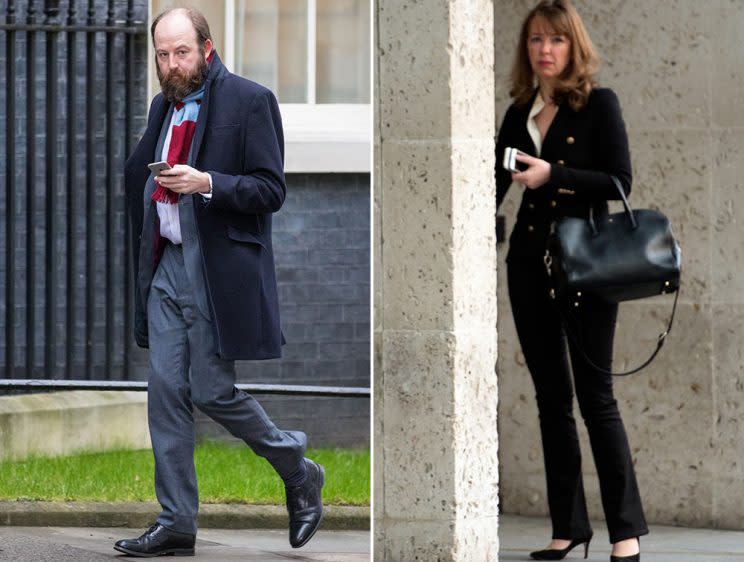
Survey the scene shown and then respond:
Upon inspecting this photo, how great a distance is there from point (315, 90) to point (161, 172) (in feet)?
2.23

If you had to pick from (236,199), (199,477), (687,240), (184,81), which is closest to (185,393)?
(199,477)

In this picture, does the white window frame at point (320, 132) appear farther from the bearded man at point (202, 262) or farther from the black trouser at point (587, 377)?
the black trouser at point (587, 377)

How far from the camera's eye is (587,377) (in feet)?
16.9

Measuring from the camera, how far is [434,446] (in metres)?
4.68

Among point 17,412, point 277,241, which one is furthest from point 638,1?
point 17,412

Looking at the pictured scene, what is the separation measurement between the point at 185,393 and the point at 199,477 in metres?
0.29

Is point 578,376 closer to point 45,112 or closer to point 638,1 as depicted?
point 638,1

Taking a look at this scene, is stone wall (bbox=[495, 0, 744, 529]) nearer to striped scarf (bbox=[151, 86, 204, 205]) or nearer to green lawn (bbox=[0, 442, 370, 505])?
green lawn (bbox=[0, 442, 370, 505])

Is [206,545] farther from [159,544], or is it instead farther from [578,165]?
[578,165]

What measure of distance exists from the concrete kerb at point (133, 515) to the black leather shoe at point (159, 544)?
0.05 m

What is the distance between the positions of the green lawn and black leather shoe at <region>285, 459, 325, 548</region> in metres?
0.03

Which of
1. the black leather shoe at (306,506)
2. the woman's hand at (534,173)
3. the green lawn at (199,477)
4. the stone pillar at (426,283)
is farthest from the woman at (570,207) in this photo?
the black leather shoe at (306,506)

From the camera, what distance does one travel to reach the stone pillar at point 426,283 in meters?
4.68

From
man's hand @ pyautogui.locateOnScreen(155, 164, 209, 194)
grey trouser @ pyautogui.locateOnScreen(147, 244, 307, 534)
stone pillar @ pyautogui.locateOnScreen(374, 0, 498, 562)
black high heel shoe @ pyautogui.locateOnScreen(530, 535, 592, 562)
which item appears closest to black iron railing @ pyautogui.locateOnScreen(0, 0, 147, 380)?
grey trouser @ pyautogui.locateOnScreen(147, 244, 307, 534)
